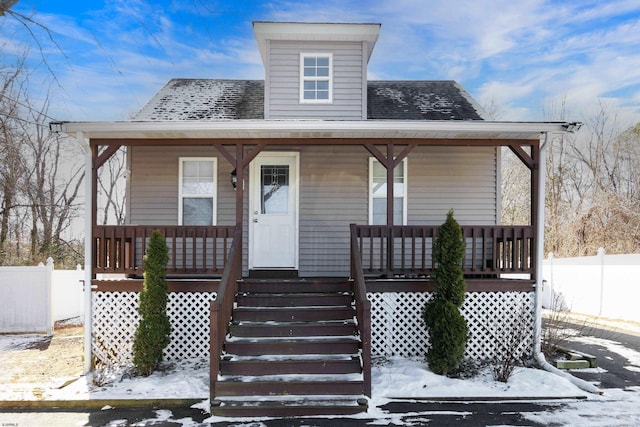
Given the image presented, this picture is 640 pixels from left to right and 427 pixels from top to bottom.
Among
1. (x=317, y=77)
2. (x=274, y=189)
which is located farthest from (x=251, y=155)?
(x=317, y=77)

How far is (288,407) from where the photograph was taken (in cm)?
573

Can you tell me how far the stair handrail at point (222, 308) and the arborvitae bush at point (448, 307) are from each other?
9.84 feet

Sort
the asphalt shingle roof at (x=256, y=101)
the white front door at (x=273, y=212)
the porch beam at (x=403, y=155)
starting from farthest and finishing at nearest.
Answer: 1. the asphalt shingle roof at (x=256, y=101)
2. the white front door at (x=273, y=212)
3. the porch beam at (x=403, y=155)

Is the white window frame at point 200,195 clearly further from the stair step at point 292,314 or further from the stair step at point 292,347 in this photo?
the stair step at point 292,347

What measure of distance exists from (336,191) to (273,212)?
1301mm

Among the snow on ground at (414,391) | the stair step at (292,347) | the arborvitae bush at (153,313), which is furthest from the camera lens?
the arborvitae bush at (153,313)

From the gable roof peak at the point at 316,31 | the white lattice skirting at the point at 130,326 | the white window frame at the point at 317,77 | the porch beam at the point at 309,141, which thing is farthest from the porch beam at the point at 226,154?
the gable roof peak at the point at 316,31

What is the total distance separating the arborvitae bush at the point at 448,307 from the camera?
22.2 ft

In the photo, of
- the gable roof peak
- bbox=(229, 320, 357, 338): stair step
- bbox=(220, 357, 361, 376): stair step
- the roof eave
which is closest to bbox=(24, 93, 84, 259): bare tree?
the roof eave

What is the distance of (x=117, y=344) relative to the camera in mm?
7582

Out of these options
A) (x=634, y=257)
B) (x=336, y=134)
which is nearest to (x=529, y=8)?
(x=634, y=257)

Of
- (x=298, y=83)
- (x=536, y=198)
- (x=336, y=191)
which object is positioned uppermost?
(x=298, y=83)

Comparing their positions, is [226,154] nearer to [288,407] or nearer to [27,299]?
[288,407]

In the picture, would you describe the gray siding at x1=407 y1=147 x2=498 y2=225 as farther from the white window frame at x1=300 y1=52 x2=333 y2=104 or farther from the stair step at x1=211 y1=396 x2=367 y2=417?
the stair step at x1=211 y1=396 x2=367 y2=417
